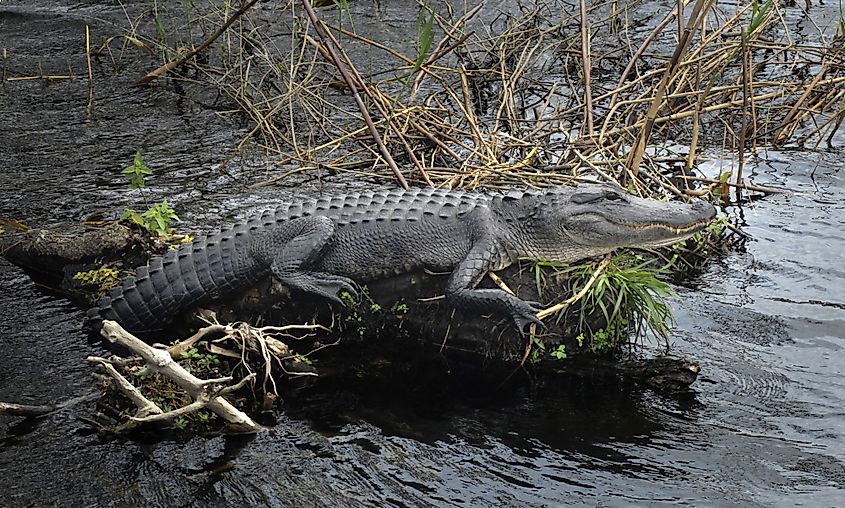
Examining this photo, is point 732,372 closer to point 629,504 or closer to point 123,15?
point 629,504

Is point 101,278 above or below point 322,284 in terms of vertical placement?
below

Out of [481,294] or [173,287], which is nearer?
[481,294]

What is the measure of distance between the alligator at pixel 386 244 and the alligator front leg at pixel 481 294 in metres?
0.03

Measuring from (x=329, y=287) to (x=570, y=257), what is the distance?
4.34 ft

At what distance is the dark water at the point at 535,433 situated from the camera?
403cm

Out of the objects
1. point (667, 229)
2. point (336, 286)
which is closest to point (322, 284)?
point (336, 286)

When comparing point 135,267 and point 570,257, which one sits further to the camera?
point 135,267

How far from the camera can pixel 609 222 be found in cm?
520

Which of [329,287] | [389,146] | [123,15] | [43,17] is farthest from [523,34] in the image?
[43,17]

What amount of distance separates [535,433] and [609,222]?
1.33 m

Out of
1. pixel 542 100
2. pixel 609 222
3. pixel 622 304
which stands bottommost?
pixel 622 304

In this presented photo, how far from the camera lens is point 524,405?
4.69 metres

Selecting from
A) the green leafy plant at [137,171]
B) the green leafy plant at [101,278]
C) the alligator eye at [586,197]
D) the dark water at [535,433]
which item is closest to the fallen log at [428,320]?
the dark water at [535,433]

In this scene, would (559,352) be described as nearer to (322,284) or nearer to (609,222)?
(609,222)
